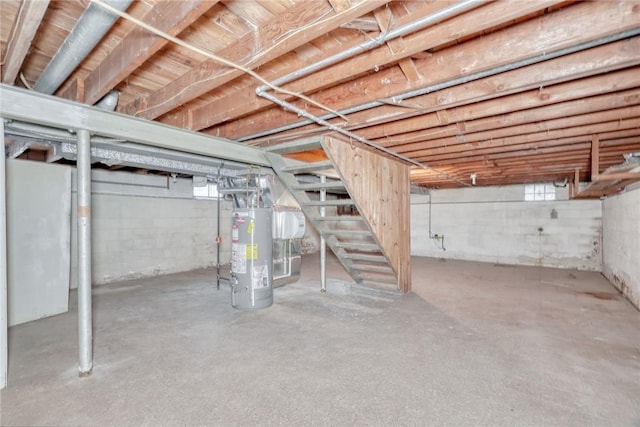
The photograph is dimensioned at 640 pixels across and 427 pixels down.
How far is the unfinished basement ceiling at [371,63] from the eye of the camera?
1358 millimetres

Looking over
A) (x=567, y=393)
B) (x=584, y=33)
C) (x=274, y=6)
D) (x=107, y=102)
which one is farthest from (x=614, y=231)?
(x=107, y=102)

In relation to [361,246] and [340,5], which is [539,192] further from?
[340,5]

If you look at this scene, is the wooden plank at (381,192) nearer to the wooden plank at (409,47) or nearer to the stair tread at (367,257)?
the stair tread at (367,257)

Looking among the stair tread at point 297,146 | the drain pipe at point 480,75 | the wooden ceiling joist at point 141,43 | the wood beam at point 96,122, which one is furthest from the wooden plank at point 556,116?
the wooden ceiling joist at point 141,43

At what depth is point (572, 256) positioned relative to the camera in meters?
6.52

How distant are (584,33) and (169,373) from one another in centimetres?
320

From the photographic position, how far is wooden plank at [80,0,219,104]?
1.29m

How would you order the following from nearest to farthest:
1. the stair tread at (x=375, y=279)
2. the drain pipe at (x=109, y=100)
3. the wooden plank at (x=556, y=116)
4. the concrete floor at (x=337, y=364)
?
the concrete floor at (x=337, y=364)
the wooden plank at (x=556, y=116)
the drain pipe at (x=109, y=100)
the stair tread at (x=375, y=279)

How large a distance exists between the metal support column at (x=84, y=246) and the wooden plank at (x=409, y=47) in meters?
1.00

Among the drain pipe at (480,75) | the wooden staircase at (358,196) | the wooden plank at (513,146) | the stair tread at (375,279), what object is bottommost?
the stair tread at (375,279)

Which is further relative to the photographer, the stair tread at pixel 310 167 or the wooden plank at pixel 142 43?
the stair tread at pixel 310 167

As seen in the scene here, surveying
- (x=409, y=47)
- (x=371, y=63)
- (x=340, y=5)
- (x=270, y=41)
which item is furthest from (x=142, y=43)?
(x=409, y=47)

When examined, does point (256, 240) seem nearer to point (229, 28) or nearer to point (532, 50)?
point (229, 28)

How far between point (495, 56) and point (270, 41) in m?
1.19
